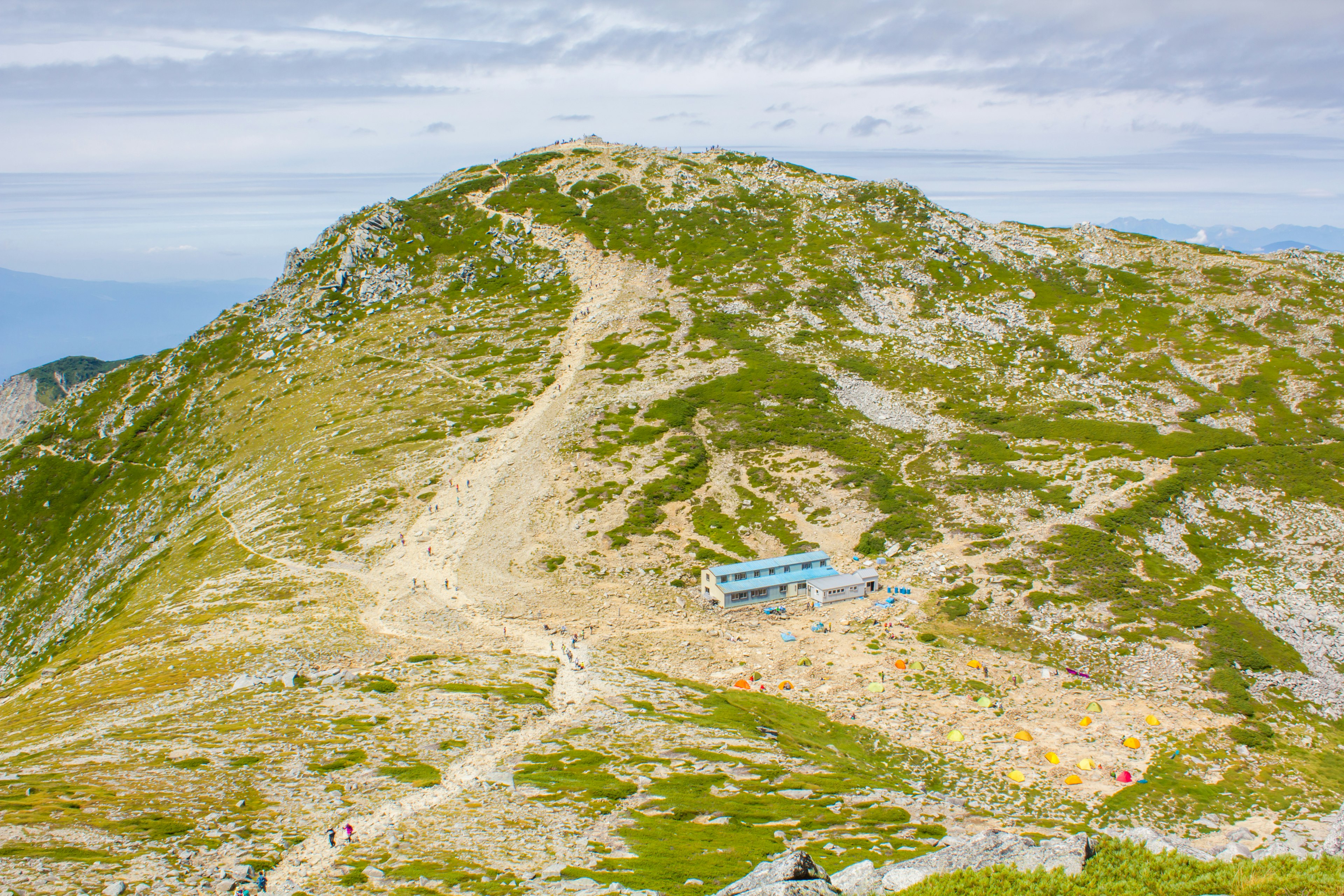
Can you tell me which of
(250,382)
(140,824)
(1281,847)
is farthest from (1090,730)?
(250,382)

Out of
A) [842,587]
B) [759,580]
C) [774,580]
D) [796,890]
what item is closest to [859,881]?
[796,890]

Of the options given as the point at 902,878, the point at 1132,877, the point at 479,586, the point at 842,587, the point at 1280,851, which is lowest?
the point at 1280,851

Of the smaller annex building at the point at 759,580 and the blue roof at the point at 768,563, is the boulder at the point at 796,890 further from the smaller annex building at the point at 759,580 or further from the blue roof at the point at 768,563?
the blue roof at the point at 768,563

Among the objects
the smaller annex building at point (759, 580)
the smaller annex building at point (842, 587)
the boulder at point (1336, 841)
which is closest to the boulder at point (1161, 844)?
the boulder at point (1336, 841)

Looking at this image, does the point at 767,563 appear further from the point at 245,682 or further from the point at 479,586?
the point at 245,682

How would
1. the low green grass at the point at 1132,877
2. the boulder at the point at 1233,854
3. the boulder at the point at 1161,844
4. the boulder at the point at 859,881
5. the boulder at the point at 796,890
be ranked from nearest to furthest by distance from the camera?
the low green grass at the point at 1132,877
the boulder at the point at 796,890
the boulder at the point at 859,881
the boulder at the point at 1161,844
the boulder at the point at 1233,854
